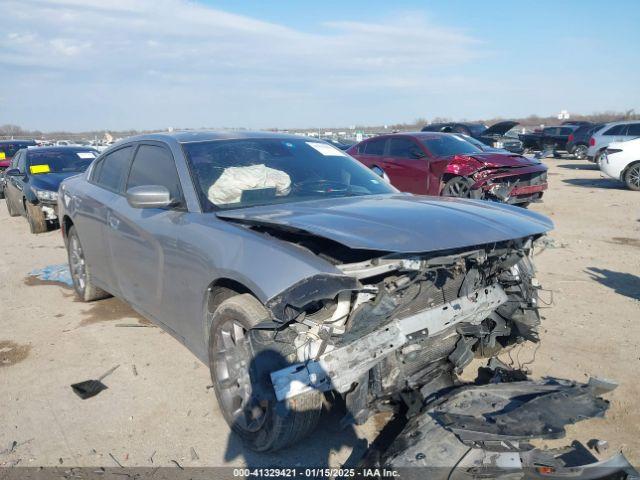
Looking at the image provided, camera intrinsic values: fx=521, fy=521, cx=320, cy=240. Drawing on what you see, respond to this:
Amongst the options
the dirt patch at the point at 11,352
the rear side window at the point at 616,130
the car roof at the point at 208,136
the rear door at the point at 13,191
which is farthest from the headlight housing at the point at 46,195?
the rear side window at the point at 616,130

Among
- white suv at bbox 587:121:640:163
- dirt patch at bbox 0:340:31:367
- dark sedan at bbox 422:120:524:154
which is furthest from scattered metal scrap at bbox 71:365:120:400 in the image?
white suv at bbox 587:121:640:163

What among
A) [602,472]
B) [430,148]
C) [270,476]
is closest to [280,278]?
[270,476]

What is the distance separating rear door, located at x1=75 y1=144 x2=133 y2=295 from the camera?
14.7 ft

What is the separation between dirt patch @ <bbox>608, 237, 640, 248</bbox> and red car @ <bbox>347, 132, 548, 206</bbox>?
6.22 ft

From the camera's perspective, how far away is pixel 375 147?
11695 millimetres

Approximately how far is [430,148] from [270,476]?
28.7ft

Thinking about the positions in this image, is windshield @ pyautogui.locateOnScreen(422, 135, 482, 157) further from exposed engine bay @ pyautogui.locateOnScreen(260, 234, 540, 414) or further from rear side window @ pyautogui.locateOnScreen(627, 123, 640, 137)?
rear side window @ pyautogui.locateOnScreen(627, 123, 640, 137)

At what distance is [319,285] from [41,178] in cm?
938

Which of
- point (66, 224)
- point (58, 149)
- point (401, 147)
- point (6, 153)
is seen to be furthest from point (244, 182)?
point (6, 153)

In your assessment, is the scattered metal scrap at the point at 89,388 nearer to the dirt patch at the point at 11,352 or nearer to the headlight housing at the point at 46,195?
the dirt patch at the point at 11,352

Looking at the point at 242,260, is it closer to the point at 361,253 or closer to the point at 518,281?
the point at 361,253

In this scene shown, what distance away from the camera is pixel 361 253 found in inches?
105

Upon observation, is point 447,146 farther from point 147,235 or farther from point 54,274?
point 147,235

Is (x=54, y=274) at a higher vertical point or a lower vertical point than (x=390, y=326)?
lower
